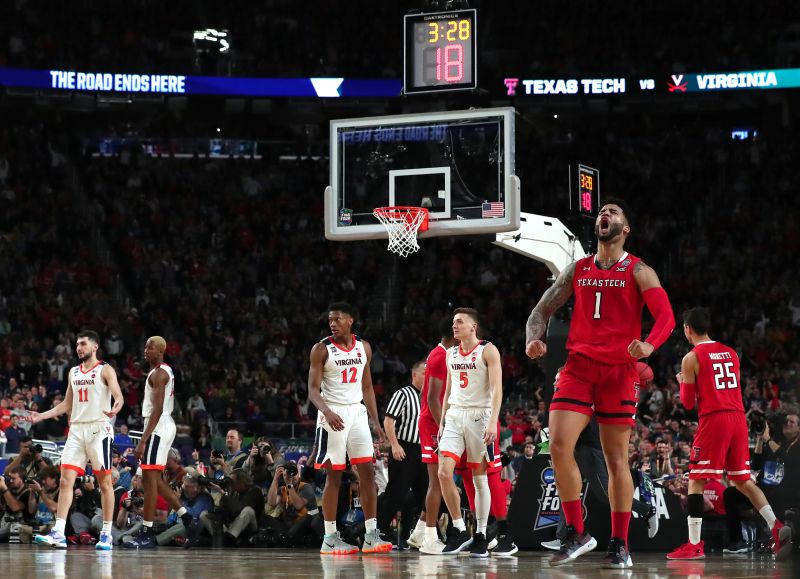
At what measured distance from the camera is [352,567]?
8.62 metres

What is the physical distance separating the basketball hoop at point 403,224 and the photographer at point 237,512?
129 inches

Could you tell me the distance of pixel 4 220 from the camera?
29969mm

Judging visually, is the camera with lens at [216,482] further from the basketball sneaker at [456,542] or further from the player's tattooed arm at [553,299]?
the player's tattooed arm at [553,299]

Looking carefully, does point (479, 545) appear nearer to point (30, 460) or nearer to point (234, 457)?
point (234, 457)

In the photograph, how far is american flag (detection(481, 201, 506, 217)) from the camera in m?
13.7

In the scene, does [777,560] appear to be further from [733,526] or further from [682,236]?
[682,236]

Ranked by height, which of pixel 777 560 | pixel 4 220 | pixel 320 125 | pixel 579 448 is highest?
pixel 320 125

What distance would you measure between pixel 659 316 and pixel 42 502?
9925 mm

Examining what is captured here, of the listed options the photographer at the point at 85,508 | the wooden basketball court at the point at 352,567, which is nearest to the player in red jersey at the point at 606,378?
the wooden basketball court at the point at 352,567

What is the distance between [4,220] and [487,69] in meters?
13.2

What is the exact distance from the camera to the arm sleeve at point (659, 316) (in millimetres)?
7828

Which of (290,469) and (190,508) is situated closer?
(290,469)

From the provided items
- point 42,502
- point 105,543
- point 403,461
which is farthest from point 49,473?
point 403,461

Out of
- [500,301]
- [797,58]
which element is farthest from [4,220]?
[797,58]
